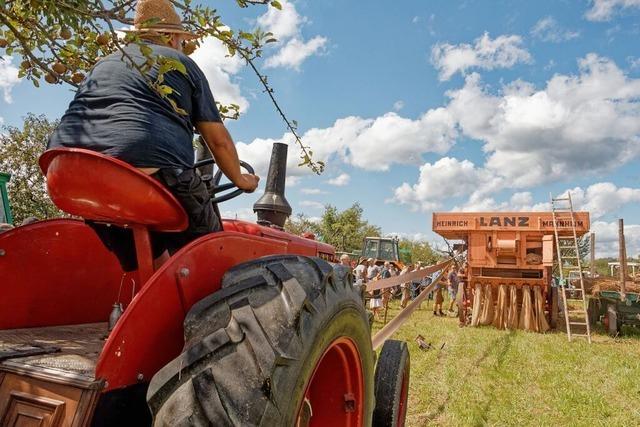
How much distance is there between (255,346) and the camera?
125 centimetres

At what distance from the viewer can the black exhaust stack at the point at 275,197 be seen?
325cm

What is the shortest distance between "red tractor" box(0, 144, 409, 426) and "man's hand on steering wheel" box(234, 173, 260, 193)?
279mm

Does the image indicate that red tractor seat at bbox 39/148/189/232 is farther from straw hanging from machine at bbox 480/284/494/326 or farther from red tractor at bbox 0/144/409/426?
straw hanging from machine at bbox 480/284/494/326

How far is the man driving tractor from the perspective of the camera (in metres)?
1.65

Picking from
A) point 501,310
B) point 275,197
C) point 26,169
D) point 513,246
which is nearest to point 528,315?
point 501,310

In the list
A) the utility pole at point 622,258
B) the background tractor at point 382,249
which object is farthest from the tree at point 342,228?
the utility pole at point 622,258

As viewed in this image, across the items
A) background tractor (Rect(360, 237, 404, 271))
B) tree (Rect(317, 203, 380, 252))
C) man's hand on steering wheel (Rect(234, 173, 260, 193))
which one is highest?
tree (Rect(317, 203, 380, 252))

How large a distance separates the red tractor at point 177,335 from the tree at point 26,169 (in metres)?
25.1

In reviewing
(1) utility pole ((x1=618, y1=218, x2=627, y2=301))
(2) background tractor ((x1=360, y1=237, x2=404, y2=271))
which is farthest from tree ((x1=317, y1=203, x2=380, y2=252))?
(1) utility pole ((x1=618, y1=218, x2=627, y2=301))

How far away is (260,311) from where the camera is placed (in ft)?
4.34

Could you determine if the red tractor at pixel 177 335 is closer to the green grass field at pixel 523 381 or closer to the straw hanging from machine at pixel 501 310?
the green grass field at pixel 523 381

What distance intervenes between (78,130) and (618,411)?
219 inches

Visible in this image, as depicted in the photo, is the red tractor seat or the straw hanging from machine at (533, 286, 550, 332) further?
the straw hanging from machine at (533, 286, 550, 332)

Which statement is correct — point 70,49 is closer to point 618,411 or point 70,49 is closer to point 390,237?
point 618,411
